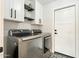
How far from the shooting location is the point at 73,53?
2576 mm

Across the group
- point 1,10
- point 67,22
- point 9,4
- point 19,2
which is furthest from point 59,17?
point 1,10

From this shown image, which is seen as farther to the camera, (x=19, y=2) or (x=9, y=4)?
(x=19, y=2)

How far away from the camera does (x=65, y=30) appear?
2.82 m

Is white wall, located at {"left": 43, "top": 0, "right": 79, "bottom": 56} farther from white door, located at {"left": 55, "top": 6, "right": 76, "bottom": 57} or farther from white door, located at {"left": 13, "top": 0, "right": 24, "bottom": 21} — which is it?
white door, located at {"left": 13, "top": 0, "right": 24, "bottom": 21}

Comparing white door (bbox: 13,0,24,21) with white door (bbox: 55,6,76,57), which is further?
white door (bbox: 55,6,76,57)

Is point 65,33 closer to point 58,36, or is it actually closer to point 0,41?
point 58,36

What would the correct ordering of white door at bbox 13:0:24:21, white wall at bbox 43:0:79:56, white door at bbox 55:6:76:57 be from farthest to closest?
white wall at bbox 43:0:79:56, white door at bbox 55:6:76:57, white door at bbox 13:0:24:21

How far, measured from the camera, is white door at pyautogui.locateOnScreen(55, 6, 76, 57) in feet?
8.62

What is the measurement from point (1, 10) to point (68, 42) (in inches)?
97.0

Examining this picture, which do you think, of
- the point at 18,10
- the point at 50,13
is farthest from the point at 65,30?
the point at 18,10

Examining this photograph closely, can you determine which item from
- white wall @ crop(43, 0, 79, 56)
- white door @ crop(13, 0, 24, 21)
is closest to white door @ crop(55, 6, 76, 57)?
white wall @ crop(43, 0, 79, 56)

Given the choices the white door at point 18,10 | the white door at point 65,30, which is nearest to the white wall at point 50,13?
the white door at point 65,30

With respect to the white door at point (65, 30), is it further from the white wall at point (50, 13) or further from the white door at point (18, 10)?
the white door at point (18, 10)

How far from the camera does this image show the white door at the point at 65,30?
8.62 ft
